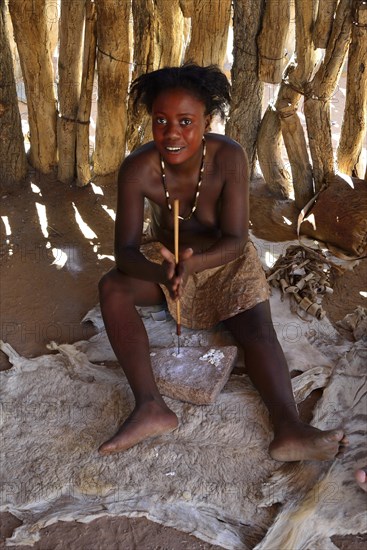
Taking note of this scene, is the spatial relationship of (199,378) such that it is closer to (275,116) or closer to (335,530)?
(335,530)

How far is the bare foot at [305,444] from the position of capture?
180cm

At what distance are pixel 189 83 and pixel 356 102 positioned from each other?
122 cm

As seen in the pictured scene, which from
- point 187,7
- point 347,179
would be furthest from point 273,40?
point 347,179

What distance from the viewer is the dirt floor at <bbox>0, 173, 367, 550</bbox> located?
5.87 feet

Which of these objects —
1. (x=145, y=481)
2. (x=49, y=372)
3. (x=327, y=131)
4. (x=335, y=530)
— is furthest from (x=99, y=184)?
(x=335, y=530)

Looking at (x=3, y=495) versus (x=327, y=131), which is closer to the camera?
(x=3, y=495)

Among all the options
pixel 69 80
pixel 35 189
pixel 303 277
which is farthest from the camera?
pixel 35 189

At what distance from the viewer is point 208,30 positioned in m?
2.93

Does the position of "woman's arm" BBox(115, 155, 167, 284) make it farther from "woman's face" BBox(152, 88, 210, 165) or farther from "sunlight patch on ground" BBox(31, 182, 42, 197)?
"sunlight patch on ground" BBox(31, 182, 42, 197)

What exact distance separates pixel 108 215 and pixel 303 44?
1226 millimetres

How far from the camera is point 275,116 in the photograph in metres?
3.12

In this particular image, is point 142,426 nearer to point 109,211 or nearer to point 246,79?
point 109,211

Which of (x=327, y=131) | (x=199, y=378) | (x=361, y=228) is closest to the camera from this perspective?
(x=199, y=378)

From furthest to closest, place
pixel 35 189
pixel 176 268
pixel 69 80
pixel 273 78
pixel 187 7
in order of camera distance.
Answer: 1. pixel 35 189
2. pixel 69 80
3. pixel 273 78
4. pixel 187 7
5. pixel 176 268
